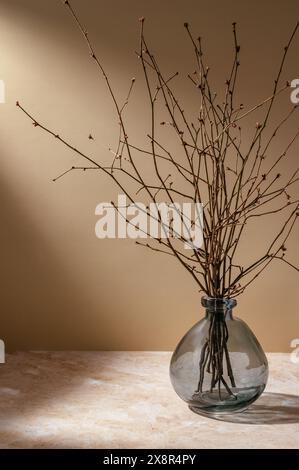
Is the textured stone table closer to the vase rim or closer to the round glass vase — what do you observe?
the round glass vase

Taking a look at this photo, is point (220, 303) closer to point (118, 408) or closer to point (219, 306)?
point (219, 306)

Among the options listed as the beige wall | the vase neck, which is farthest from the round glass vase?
the beige wall

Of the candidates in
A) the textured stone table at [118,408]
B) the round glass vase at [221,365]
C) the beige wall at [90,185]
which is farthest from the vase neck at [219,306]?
the beige wall at [90,185]

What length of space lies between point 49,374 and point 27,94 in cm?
71

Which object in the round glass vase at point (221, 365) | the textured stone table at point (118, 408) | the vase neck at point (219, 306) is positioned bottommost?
the textured stone table at point (118, 408)

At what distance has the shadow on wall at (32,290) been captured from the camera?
6.10 ft

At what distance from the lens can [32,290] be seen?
6.18ft

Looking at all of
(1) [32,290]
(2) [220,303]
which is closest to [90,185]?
(1) [32,290]

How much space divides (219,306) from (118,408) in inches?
12.6

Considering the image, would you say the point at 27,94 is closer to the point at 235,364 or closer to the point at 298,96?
the point at 298,96

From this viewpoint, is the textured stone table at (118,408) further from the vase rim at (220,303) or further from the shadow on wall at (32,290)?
the vase rim at (220,303)

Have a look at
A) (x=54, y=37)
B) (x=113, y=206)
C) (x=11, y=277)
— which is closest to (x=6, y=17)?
(x=54, y=37)

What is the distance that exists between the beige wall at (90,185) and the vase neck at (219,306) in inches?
17.2

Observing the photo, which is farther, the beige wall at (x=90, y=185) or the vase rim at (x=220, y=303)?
the beige wall at (x=90, y=185)
